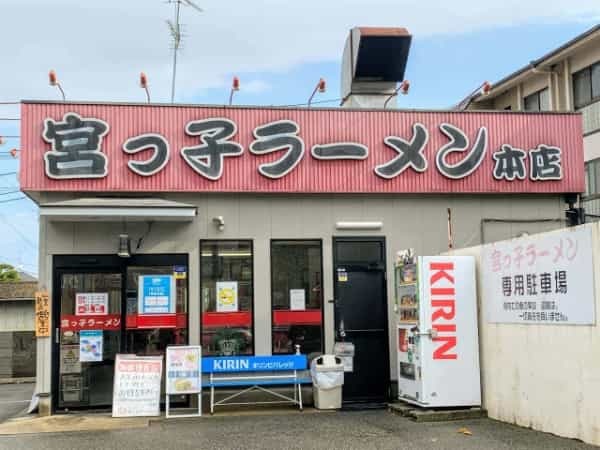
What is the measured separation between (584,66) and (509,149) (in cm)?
1211

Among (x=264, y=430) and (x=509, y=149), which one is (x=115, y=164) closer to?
(x=264, y=430)

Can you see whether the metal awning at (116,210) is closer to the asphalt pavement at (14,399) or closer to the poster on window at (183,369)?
the poster on window at (183,369)

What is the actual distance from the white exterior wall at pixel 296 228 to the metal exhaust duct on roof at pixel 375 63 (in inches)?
95.0

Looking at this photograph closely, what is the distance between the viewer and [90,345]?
1222 cm

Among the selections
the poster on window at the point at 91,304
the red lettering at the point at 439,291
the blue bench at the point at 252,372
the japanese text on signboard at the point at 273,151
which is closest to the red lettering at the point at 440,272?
the red lettering at the point at 439,291

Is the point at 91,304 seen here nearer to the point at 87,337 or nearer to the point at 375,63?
the point at 87,337

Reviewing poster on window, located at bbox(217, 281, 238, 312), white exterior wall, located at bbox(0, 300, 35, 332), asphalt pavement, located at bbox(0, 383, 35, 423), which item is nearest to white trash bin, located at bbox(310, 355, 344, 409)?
poster on window, located at bbox(217, 281, 238, 312)

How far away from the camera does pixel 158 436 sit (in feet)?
32.6

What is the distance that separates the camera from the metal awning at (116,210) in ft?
37.3

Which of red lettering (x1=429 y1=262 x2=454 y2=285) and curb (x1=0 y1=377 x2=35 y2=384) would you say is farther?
curb (x1=0 y1=377 x2=35 y2=384)

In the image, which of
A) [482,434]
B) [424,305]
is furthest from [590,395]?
[424,305]

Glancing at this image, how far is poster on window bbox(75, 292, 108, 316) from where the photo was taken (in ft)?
40.3

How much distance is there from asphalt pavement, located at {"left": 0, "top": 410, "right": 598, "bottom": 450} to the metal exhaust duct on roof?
635 centimetres

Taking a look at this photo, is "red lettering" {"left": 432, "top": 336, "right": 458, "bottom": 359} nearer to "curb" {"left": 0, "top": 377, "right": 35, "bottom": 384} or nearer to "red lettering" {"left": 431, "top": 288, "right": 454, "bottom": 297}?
"red lettering" {"left": 431, "top": 288, "right": 454, "bottom": 297}
